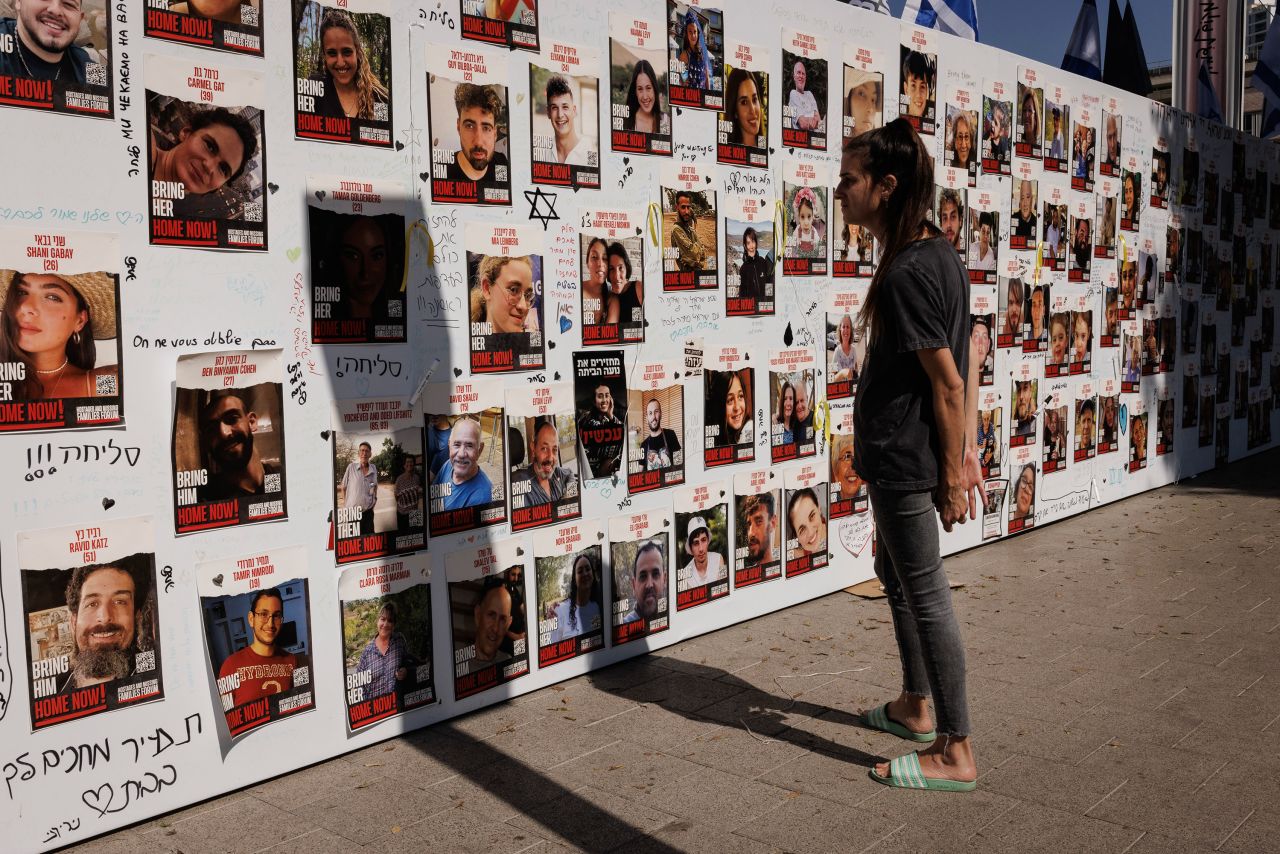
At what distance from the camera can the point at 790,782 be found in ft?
13.1

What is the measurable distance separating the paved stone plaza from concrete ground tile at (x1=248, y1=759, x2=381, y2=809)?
0.04 feet

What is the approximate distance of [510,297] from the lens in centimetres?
480

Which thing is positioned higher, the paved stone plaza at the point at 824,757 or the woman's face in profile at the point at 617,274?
the woman's face in profile at the point at 617,274

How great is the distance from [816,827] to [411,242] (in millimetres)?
2515

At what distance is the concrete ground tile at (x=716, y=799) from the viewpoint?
3.72 metres

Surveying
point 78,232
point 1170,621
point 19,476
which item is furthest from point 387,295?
point 1170,621

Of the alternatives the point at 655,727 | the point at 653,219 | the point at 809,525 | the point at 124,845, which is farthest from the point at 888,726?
the point at 124,845

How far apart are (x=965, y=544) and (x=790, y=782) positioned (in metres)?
4.16

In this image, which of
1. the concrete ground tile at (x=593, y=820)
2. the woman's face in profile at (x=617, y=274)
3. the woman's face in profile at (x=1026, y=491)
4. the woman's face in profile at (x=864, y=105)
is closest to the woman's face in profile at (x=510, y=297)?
the woman's face in profile at (x=617, y=274)

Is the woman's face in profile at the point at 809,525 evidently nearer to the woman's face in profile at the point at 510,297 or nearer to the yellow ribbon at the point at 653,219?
the yellow ribbon at the point at 653,219

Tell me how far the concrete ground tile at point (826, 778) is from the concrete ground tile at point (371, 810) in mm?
1145

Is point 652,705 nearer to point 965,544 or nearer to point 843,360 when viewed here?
point 843,360

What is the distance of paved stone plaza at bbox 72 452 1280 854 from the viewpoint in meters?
3.59

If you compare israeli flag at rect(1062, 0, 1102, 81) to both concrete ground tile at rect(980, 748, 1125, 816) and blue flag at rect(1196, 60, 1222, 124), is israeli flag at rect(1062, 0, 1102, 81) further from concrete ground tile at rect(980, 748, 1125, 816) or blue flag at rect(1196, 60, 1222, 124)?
concrete ground tile at rect(980, 748, 1125, 816)
